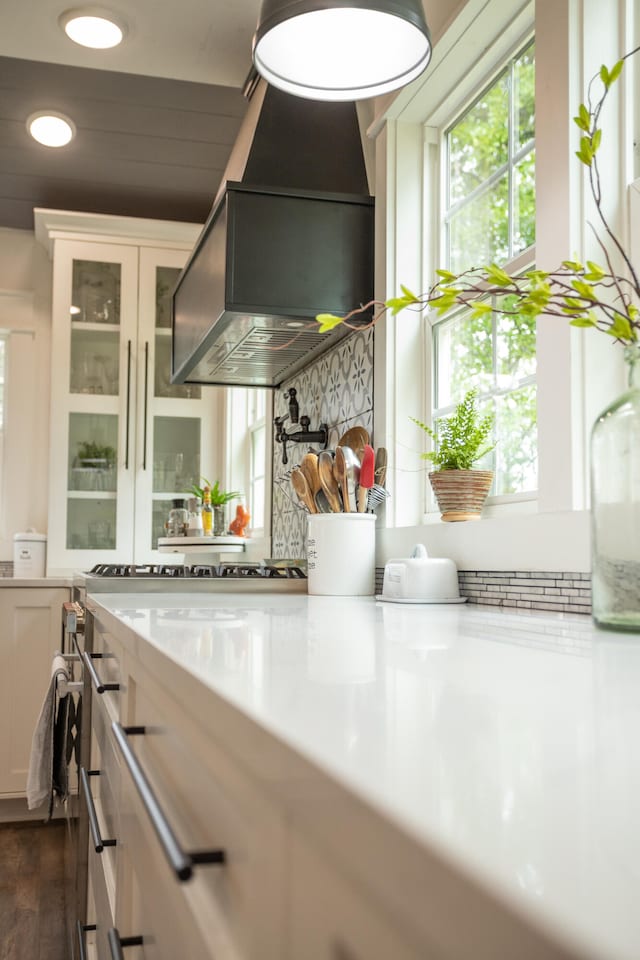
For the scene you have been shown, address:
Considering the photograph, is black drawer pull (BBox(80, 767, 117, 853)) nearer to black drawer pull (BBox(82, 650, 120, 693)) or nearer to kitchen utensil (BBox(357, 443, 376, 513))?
black drawer pull (BBox(82, 650, 120, 693))

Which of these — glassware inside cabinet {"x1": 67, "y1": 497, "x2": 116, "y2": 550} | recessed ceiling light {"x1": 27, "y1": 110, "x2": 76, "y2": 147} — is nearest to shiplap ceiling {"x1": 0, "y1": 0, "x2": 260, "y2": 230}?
recessed ceiling light {"x1": 27, "y1": 110, "x2": 76, "y2": 147}

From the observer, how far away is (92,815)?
5.19 feet

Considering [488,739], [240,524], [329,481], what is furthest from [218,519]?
[488,739]

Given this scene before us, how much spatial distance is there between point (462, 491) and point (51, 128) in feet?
8.29

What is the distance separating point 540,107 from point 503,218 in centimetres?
43

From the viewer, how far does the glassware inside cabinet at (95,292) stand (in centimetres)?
438

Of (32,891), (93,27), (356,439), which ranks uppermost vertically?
(93,27)

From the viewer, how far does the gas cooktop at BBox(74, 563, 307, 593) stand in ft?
6.59

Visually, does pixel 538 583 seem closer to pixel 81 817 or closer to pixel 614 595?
pixel 614 595

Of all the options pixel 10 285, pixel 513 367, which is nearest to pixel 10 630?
pixel 10 285

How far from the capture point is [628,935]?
0.65 ft

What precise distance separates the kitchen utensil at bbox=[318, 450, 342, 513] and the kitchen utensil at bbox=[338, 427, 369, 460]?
20 cm

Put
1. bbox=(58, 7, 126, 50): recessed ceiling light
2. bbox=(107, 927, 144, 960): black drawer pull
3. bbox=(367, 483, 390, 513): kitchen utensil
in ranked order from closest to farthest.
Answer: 1. bbox=(107, 927, 144, 960): black drawer pull
2. bbox=(367, 483, 390, 513): kitchen utensil
3. bbox=(58, 7, 126, 50): recessed ceiling light

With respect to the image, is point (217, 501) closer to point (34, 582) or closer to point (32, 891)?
point (34, 582)
